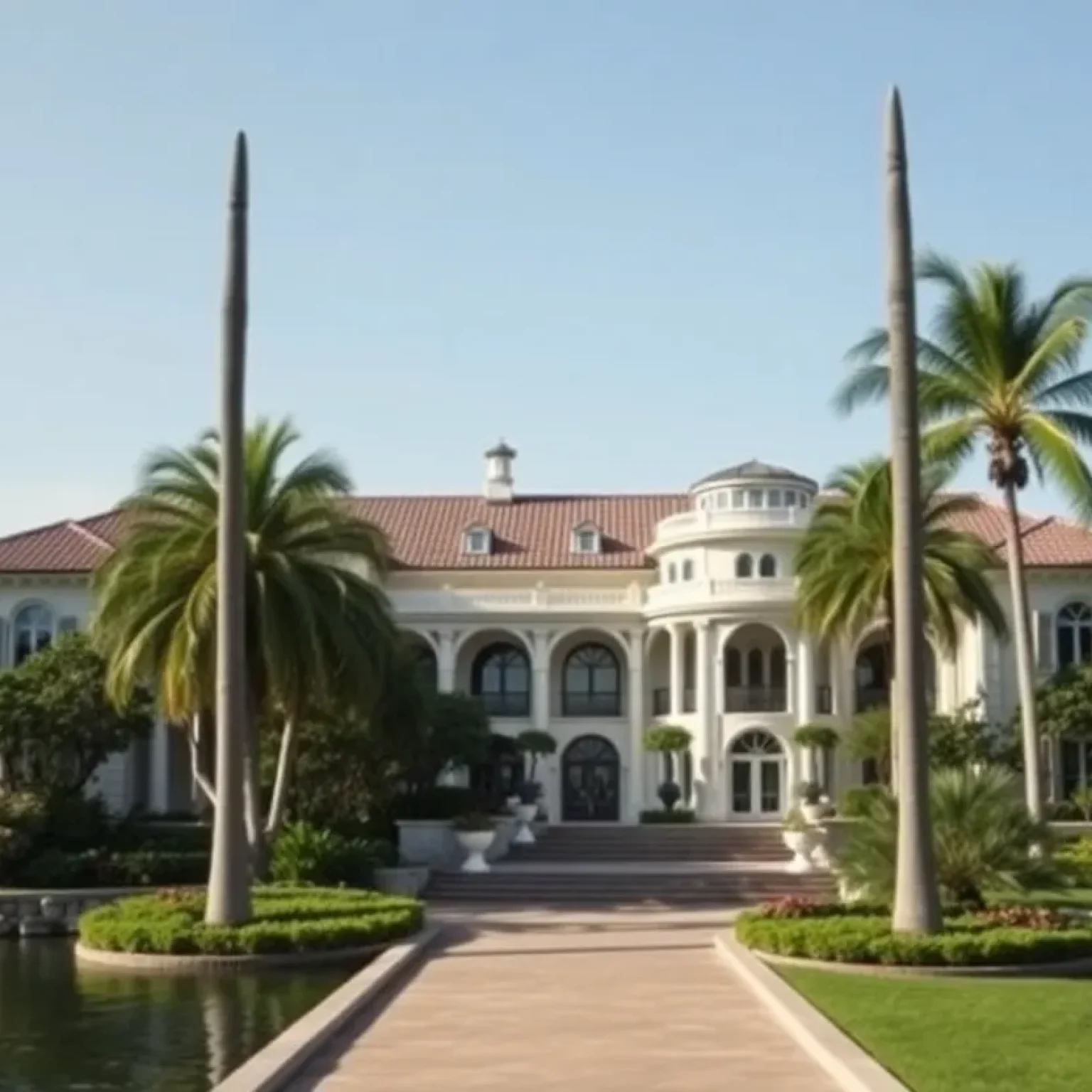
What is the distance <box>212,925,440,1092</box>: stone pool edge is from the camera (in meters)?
11.8

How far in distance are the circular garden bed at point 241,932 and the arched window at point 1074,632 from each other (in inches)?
1275


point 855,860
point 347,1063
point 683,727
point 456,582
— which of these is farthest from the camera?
point 456,582

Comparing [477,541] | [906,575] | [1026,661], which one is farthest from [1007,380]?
[477,541]

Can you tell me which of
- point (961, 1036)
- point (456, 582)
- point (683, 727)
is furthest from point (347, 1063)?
point (456, 582)

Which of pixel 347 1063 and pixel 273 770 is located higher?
pixel 273 770

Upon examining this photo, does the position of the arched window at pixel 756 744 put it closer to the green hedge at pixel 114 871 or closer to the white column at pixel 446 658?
the white column at pixel 446 658

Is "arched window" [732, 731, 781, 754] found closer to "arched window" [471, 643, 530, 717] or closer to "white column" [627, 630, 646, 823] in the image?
"white column" [627, 630, 646, 823]

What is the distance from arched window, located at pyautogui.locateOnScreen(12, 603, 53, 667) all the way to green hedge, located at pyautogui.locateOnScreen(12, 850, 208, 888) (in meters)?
21.3

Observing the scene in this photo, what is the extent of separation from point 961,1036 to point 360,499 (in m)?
48.1

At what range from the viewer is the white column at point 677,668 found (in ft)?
174

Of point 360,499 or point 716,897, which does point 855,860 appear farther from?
point 360,499

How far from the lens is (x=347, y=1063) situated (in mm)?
13164

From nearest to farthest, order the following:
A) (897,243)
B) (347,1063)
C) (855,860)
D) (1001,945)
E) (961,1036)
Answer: (347,1063) → (961,1036) → (1001,945) → (897,243) → (855,860)

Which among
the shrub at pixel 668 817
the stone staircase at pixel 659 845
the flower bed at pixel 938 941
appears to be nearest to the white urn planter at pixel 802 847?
the stone staircase at pixel 659 845
